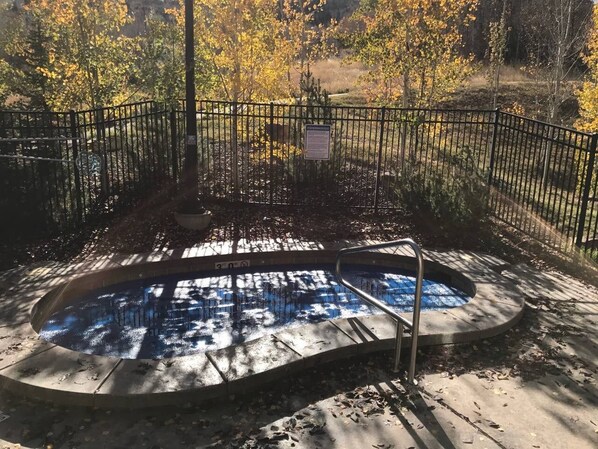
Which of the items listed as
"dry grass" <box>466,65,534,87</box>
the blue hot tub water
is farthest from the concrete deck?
"dry grass" <box>466,65,534,87</box>

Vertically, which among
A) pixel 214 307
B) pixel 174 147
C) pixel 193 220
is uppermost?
pixel 174 147

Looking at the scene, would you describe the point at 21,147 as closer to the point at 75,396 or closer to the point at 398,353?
the point at 75,396

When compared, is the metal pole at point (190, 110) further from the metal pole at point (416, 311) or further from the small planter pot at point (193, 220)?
the metal pole at point (416, 311)

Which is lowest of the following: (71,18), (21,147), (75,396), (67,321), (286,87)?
(67,321)

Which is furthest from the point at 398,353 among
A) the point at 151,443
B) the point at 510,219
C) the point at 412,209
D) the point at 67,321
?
the point at 510,219

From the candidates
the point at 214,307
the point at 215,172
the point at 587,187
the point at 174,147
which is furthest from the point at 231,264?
the point at 587,187

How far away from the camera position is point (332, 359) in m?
4.79

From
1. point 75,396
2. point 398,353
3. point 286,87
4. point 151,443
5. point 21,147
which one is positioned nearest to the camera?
point 151,443

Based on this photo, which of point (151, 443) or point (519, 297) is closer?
point (151, 443)

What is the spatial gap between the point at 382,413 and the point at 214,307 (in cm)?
315

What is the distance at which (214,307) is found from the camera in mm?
6645

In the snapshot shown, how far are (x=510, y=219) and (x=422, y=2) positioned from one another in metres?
5.23

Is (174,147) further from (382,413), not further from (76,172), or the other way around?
(382,413)

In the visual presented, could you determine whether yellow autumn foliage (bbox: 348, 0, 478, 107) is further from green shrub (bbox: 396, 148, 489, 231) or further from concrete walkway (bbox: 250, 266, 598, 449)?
concrete walkway (bbox: 250, 266, 598, 449)
